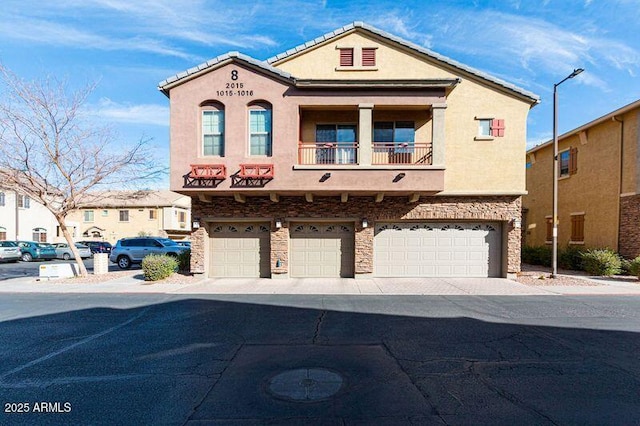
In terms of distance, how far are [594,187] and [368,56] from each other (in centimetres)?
1374

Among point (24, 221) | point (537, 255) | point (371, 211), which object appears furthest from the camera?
point (24, 221)

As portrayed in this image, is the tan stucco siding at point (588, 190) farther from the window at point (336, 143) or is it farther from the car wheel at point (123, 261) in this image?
the car wheel at point (123, 261)

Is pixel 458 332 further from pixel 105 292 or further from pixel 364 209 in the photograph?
pixel 105 292

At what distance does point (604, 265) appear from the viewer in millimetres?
13664

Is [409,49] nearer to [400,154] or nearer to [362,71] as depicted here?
[362,71]

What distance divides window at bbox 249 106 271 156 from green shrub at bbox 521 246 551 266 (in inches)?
611

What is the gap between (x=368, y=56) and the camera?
44.4ft

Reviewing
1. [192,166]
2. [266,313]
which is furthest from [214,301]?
[192,166]

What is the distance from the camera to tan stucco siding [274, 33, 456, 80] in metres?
13.4

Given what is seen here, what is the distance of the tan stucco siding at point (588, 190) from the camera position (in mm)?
15641

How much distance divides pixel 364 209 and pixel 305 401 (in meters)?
9.79

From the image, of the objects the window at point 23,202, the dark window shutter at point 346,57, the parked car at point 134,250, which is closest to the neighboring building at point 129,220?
the window at point 23,202

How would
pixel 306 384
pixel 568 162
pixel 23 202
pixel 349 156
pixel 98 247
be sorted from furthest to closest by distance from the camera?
pixel 23 202 < pixel 98 247 < pixel 568 162 < pixel 349 156 < pixel 306 384

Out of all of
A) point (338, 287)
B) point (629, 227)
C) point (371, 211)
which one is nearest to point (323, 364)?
point (338, 287)
